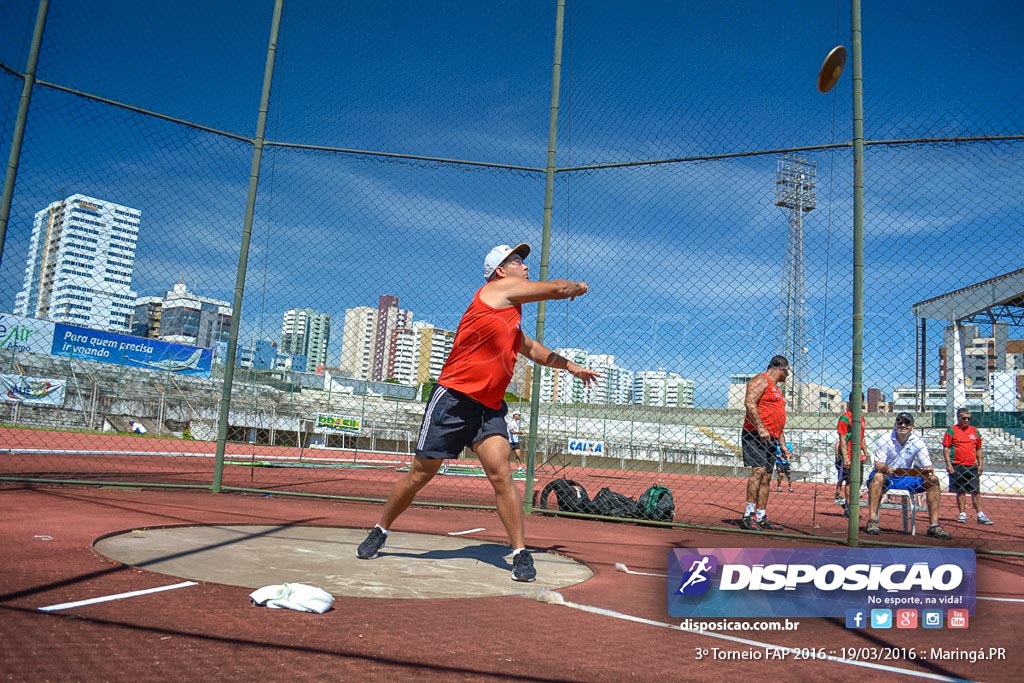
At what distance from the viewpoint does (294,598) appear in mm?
3299

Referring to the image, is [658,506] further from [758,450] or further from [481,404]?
[481,404]

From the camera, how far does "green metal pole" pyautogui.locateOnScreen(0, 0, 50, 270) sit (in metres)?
6.85

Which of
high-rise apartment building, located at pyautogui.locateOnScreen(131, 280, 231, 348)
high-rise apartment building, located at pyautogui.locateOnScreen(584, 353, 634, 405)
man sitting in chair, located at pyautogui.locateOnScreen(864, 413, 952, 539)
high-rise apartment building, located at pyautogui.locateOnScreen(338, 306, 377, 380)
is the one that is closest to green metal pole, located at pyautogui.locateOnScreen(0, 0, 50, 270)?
high-rise apartment building, located at pyautogui.locateOnScreen(131, 280, 231, 348)

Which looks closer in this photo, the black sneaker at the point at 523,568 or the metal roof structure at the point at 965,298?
the black sneaker at the point at 523,568

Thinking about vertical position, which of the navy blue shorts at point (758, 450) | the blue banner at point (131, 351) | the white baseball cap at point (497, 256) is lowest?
the navy blue shorts at point (758, 450)

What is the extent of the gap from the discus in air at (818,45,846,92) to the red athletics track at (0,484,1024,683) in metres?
4.40

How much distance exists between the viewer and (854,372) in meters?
6.51

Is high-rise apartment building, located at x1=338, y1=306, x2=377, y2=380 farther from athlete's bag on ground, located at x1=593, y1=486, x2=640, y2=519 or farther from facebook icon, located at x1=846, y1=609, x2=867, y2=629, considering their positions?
facebook icon, located at x1=846, y1=609, x2=867, y2=629

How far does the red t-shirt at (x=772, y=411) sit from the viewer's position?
8344 mm

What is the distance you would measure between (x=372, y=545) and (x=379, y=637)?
1.75 m

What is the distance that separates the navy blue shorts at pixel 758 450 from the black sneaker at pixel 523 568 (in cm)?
446

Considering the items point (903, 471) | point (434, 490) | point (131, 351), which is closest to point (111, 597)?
point (903, 471)

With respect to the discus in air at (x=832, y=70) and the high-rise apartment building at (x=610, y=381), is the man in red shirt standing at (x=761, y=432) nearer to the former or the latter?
the high-rise apartment building at (x=610, y=381)

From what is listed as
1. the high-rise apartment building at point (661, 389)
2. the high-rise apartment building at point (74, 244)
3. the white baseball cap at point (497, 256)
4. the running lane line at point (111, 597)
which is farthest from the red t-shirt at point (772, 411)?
the high-rise apartment building at point (74, 244)
